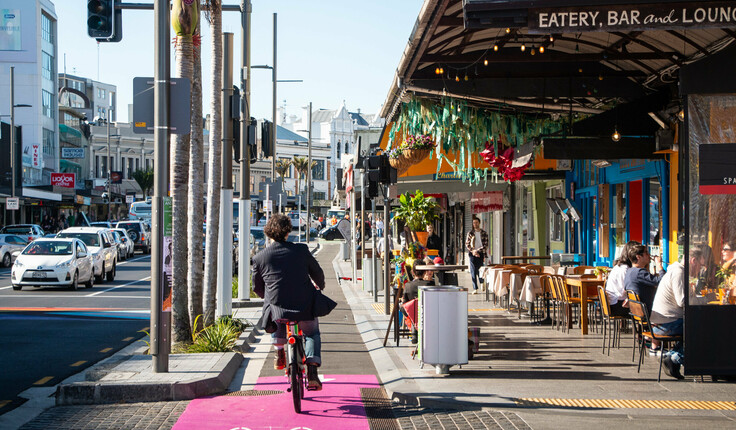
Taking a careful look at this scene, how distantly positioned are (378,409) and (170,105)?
3884mm

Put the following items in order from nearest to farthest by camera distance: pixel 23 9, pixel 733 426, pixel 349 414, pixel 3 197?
pixel 733 426 → pixel 349 414 → pixel 3 197 → pixel 23 9

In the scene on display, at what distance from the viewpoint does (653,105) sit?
14.4m

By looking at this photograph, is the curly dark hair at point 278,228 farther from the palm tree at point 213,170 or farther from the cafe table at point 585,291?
the cafe table at point 585,291

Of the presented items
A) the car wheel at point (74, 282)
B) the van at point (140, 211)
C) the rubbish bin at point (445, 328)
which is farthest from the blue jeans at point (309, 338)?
the van at point (140, 211)

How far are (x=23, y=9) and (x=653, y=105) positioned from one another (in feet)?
225

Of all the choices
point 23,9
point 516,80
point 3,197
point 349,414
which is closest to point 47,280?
point 516,80

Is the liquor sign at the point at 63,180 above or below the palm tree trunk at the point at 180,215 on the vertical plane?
above

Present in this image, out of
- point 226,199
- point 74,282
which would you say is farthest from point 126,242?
point 226,199

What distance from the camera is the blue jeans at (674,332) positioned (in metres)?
9.87

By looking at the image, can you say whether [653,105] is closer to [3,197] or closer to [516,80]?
[516,80]

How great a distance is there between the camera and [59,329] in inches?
599

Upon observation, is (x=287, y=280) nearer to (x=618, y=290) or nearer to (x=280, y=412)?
(x=280, y=412)

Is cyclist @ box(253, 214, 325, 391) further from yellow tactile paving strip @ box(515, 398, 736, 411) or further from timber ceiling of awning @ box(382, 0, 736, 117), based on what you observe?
timber ceiling of awning @ box(382, 0, 736, 117)

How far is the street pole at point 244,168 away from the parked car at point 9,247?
2112cm
